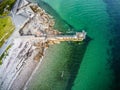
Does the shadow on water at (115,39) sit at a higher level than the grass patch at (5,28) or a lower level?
lower

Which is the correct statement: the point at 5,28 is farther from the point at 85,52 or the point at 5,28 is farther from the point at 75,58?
the point at 85,52

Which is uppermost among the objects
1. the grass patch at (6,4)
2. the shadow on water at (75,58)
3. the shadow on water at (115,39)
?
the grass patch at (6,4)

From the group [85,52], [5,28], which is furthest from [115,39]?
[5,28]

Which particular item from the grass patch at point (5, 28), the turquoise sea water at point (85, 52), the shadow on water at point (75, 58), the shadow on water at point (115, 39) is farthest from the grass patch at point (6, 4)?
the shadow on water at point (115, 39)

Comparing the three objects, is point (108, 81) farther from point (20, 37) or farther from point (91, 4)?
point (91, 4)

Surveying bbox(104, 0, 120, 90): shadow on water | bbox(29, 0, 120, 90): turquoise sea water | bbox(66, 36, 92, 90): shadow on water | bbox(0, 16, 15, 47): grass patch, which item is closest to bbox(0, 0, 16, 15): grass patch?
bbox(0, 16, 15, 47): grass patch

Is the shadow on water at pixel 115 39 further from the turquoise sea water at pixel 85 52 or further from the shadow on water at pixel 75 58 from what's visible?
the shadow on water at pixel 75 58

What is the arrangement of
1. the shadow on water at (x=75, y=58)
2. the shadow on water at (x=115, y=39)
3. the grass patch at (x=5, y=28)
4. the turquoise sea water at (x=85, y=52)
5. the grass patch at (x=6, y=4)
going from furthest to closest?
the grass patch at (x=6, y=4)
the grass patch at (x=5, y=28)
the shadow on water at (x=75, y=58)
the shadow on water at (x=115, y=39)
the turquoise sea water at (x=85, y=52)

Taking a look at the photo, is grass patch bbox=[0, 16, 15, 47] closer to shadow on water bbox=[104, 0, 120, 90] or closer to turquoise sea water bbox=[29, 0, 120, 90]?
turquoise sea water bbox=[29, 0, 120, 90]
